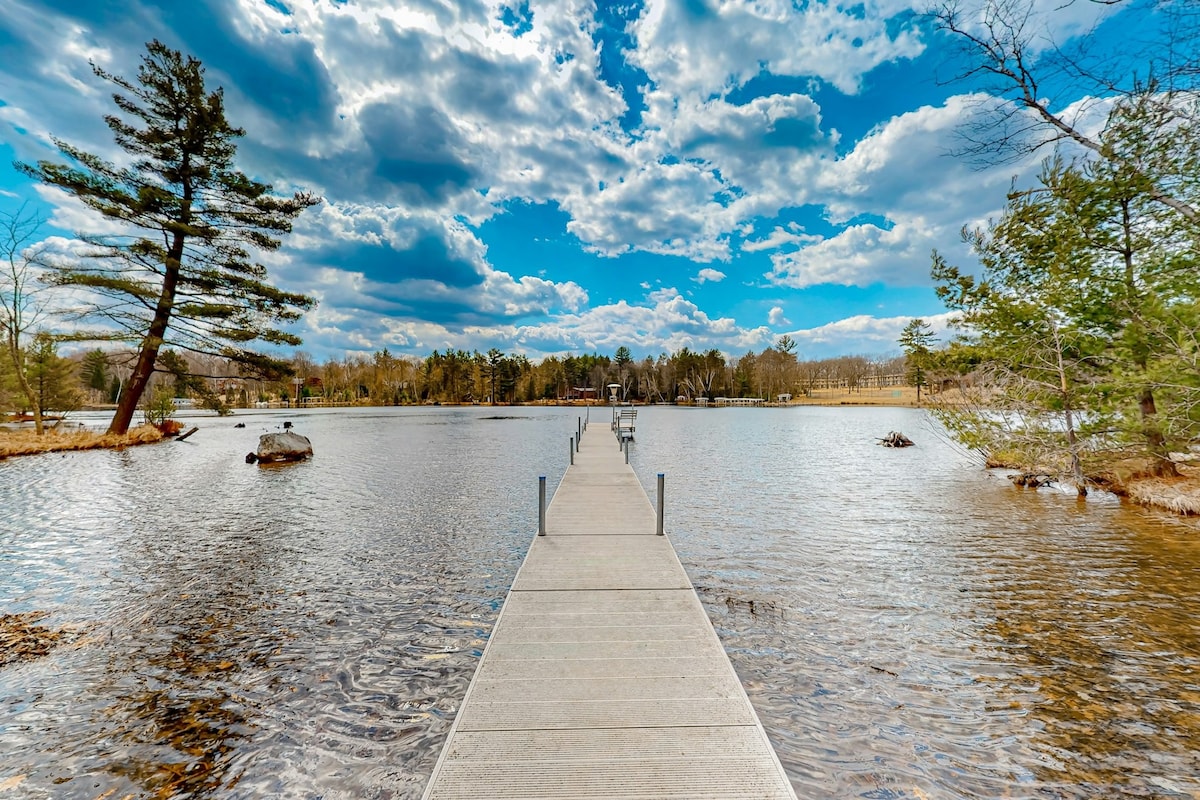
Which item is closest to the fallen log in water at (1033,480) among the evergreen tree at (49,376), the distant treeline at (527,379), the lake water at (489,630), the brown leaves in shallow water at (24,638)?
the lake water at (489,630)

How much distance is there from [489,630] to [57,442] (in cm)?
2786

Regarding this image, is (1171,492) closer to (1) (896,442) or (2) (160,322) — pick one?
(1) (896,442)

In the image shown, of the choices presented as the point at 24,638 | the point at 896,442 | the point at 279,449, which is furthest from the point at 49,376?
the point at 896,442

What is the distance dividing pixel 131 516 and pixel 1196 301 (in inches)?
904

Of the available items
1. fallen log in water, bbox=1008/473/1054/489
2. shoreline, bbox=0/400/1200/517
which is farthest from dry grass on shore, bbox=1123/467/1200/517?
fallen log in water, bbox=1008/473/1054/489

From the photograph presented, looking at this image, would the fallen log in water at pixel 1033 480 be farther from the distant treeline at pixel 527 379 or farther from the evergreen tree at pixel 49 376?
the distant treeline at pixel 527 379

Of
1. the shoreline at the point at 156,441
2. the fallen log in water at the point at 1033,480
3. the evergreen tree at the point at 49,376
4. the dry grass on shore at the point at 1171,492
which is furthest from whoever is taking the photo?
the evergreen tree at the point at 49,376

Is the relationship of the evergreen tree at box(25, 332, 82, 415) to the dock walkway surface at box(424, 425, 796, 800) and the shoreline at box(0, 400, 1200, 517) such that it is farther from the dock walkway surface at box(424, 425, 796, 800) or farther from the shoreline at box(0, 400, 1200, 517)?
the dock walkway surface at box(424, 425, 796, 800)

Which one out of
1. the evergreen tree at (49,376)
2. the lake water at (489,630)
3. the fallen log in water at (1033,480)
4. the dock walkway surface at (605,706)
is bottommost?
the lake water at (489,630)

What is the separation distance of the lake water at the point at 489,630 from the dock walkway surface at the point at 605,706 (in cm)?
66

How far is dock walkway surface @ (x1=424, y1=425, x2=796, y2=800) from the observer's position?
2850 millimetres

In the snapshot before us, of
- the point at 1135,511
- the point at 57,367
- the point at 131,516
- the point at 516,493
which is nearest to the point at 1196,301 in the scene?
the point at 1135,511

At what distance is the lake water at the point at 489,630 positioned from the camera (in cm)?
364

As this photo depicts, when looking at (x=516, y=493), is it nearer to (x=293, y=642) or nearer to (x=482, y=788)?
(x=293, y=642)
